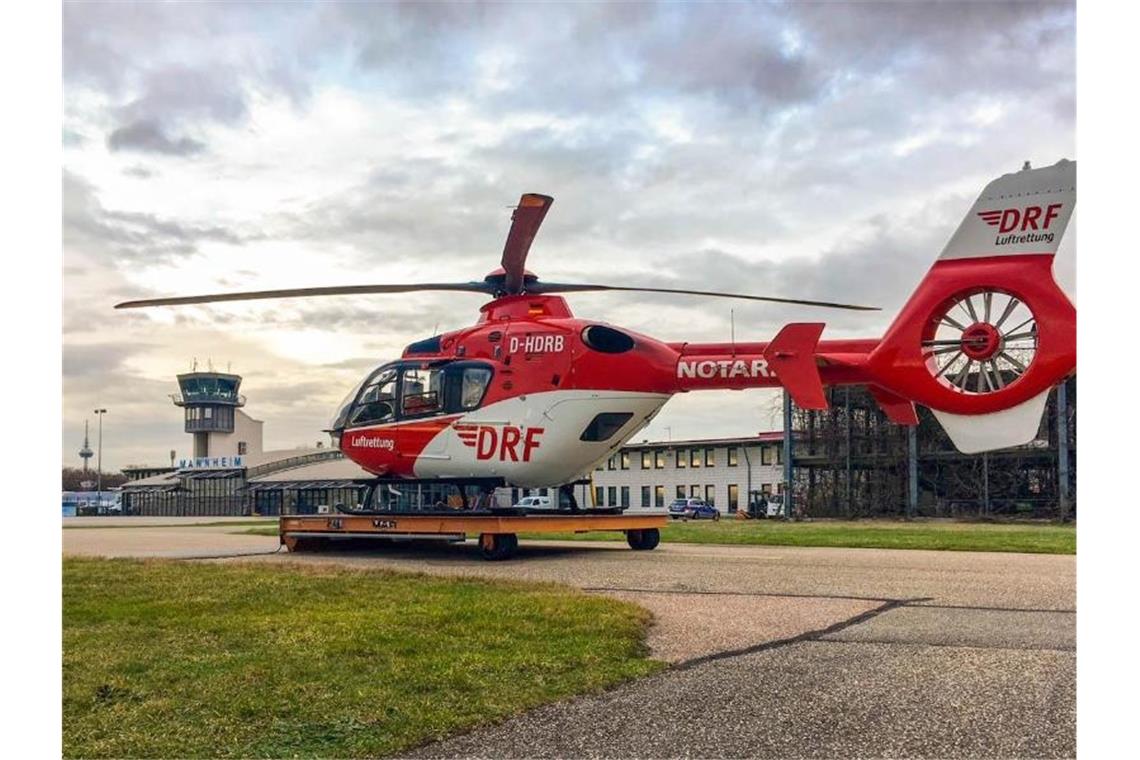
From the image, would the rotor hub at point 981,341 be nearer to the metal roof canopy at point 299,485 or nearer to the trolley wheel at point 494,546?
the trolley wheel at point 494,546

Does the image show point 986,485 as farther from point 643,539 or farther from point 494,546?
point 494,546

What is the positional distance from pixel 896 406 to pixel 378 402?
29.8 feet

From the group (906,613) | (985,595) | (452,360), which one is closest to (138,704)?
(906,613)

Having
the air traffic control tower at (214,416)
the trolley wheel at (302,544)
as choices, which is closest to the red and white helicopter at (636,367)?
the trolley wheel at (302,544)

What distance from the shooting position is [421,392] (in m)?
17.3

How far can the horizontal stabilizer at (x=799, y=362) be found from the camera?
43.9ft

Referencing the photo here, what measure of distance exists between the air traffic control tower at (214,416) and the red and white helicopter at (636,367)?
90.0 metres

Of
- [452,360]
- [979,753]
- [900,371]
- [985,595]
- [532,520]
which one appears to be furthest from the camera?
[452,360]

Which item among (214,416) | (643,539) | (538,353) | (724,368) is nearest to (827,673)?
(724,368)

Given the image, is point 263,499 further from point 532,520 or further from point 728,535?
point 532,520

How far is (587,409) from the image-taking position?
16109 mm

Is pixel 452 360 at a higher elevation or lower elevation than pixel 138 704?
higher

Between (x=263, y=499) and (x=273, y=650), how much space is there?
68355 millimetres
